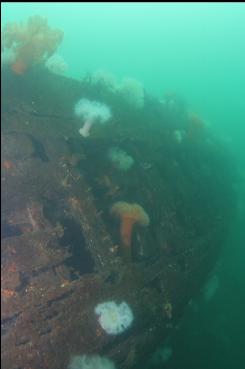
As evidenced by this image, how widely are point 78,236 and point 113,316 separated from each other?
54.2 inches

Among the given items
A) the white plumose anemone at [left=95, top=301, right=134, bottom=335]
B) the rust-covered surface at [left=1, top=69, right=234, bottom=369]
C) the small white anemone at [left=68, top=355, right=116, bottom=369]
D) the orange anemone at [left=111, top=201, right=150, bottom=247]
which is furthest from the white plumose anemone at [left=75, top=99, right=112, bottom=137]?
the small white anemone at [left=68, top=355, right=116, bottom=369]

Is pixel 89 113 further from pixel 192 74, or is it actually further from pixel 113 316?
pixel 192 74

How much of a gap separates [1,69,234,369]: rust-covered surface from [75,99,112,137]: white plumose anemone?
0.14 metres

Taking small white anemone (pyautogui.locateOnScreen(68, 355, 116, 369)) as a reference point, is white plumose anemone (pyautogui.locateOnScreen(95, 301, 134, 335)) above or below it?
above

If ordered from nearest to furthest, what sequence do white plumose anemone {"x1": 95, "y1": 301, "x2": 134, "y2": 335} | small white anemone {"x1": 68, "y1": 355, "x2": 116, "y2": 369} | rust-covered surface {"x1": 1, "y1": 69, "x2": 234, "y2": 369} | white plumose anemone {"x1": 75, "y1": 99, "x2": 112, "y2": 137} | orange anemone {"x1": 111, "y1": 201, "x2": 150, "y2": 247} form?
1. rust-covered surface {"x1": 1, "y1": 69, "x2": 234, "y2": 369}
2. small white anemone {"x1": 68, "y1": 355, "x2": 116, "y2": 369}
3. white plumose anemone {"x1": 95, "y1": 301, "x2": 134, "y2": 335}
4. orange anemone {"x1": 111, "y1": 201, "x2": 150, "y2": 247}
5. white plumose anemone {"x1": 75, "y1": 99, "x2": 112, "y2": 137}

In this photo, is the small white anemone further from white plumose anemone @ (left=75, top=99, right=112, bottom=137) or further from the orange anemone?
white plumose anemone @ (left=75, top=99, right=112, bottom=137)

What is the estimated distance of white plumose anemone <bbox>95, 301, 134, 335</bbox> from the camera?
5.57 meters

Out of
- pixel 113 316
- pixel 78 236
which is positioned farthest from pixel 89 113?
pixel 113 316

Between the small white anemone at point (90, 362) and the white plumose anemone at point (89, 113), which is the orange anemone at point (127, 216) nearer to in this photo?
the white plumose anemone at point (89, 113)

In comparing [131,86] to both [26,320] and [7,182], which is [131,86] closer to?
[7,182]

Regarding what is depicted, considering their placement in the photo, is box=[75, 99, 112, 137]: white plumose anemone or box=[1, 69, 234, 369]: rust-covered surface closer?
box=[1, 69, 234, 369]: rust-covered surface

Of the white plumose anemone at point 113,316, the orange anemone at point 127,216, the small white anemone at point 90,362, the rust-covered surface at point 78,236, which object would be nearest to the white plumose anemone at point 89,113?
the rust-covered surface at point 78,236

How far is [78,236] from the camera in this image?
5789mm

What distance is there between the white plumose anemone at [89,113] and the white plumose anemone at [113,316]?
314 cm
